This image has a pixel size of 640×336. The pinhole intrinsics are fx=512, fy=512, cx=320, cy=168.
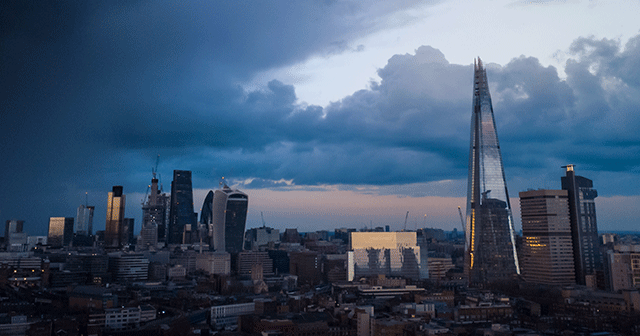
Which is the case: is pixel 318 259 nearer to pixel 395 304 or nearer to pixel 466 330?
pixel 395 304

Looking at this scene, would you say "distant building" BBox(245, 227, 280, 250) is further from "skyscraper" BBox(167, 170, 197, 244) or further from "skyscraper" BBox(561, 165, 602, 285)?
"skyscraper" BBox(561, 165, 602, 285)

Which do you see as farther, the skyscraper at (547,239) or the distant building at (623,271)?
the skyscraper at (547,239)

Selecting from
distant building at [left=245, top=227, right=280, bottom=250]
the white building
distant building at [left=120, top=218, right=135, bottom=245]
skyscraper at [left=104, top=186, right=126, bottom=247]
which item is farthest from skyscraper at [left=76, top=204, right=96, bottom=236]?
the white building

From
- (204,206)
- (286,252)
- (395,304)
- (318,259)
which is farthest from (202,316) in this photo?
(204,206)

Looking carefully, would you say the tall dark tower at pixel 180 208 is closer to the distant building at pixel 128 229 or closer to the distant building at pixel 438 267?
the distant building at pixel 128 229

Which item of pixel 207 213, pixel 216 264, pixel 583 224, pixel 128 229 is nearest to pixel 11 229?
pixel 216 264

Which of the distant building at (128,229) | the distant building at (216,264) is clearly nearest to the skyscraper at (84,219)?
the distant building at (128,229)
